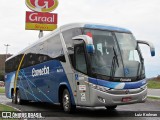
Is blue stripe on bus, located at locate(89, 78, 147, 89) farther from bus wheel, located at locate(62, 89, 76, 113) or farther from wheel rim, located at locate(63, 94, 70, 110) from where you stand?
wheel rim, located at locate(63, 94, 70, 110)

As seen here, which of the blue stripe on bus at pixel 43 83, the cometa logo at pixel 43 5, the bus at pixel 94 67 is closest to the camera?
the bus at pixel 94 67

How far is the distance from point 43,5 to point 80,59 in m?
24.4

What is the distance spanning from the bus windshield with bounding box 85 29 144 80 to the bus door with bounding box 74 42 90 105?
0.43 m

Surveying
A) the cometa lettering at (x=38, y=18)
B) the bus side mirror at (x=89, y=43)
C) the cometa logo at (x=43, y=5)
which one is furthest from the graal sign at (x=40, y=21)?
the bus side mirror at (x=89, y=43)

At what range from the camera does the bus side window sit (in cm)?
1266

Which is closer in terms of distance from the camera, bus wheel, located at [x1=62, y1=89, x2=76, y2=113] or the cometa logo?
bus wheel, located at [x1=62, y1=89, x2=76, y2=113]

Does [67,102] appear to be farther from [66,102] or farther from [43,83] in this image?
[43,83]

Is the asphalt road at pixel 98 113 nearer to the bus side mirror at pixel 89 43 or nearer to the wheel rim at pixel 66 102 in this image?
the wheel rim at pixel 66 102

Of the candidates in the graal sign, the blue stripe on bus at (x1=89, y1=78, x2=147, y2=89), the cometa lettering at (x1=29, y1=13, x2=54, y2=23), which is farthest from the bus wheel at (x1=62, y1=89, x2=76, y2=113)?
the cometa lettering at (x1=29, y1=13, x2=54, y2=23)

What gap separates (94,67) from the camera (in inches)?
486

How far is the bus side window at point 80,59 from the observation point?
12.7 metres

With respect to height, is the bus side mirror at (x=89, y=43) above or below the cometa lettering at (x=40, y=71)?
above

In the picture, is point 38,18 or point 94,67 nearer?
point 94,67

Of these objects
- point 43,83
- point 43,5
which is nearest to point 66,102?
point 43,83
